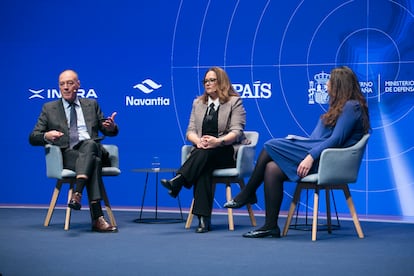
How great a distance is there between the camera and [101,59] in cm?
781

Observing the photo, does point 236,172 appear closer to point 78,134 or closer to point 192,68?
point 78,134

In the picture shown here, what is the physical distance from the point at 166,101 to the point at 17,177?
181 centimetres

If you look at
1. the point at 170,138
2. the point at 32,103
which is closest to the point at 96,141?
the point at 170,138

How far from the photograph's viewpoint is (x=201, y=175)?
19.0ft

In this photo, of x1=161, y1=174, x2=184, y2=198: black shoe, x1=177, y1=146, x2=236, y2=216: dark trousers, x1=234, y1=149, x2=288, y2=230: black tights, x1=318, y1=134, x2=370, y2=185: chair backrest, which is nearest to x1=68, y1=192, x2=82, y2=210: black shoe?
x1=161, y1=174, x2=184, y2=198: black shoe

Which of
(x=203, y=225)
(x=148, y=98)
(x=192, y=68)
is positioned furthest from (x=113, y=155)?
(x=192, y=68)

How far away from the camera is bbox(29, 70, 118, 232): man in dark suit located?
570 centimetres

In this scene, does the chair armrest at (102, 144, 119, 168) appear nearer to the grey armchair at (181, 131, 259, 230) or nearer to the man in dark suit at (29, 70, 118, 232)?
the man in dark suit at (29, 70, 118, 232)

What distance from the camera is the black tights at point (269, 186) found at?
536 cm

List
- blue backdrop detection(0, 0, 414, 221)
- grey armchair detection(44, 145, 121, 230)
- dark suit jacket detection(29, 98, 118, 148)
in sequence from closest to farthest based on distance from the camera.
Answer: grey armchair detection(44, 145, 121, 230), dark suit jacket detection(29, 98, 118, 148), blue backdrop detection(0, 0, 414, 221)

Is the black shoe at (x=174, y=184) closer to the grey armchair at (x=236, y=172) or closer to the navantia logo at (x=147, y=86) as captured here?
the grey armchair at (x=236, y=172)

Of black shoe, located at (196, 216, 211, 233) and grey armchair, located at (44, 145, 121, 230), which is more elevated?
grey armchair, located at (44, 145, 121, 230)

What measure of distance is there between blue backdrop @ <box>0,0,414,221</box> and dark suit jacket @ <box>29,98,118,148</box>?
1.41 metres

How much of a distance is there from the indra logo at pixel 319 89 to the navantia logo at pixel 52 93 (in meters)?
2.20
